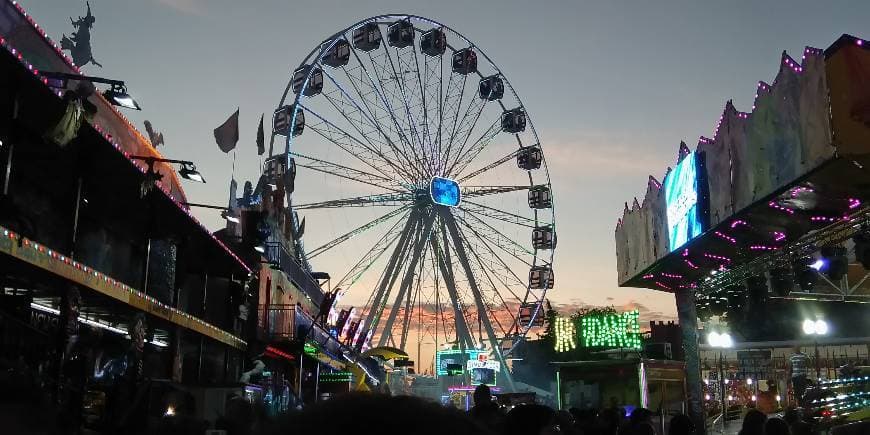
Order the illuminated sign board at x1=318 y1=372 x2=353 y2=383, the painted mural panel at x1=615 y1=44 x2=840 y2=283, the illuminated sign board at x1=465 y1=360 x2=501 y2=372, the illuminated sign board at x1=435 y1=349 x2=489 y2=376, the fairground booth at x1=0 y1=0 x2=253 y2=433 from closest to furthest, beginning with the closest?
the fairground booth at x1=0 y1=0 x2=253 y2=433 < the painted mural panel at x1=615 y1=44 x2=840 y2=283 < the illuminated sign board at x1=318 y1=372 x2=353 y2=383 < the illuminated sign board at x1=465 y1=360 x2=501 y2=372 < the illuminated sign board at x1=435 y1=349 x2=489 y2=376

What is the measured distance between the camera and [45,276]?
9961mm

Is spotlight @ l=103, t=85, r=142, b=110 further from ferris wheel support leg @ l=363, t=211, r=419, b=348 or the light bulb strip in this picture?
ferris wheel support leg @ l=363, t=211, r=419, b=348

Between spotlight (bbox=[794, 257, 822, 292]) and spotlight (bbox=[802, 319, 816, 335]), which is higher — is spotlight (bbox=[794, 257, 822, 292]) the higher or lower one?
the higher one

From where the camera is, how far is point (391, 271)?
34.9m

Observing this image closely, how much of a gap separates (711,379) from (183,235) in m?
23.4

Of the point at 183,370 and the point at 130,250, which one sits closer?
the point at 130,250

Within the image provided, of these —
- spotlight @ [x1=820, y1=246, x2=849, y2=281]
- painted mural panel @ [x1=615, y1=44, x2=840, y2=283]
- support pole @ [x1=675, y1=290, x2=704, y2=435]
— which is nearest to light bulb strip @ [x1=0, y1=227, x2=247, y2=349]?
painted mural panel @ [x1=615, y1=44, x2=840, y2=283]

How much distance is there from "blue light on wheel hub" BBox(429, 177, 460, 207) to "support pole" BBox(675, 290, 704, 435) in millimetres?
15038

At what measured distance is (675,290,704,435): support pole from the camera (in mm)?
18500

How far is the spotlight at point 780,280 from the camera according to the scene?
1493 centimetres

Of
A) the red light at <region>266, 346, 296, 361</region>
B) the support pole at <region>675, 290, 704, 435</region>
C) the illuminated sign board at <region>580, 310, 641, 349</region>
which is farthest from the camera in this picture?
the illuminated sign board at <region>580, 310, 641, 349</region>

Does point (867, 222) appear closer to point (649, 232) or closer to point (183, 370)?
point (649, 232)

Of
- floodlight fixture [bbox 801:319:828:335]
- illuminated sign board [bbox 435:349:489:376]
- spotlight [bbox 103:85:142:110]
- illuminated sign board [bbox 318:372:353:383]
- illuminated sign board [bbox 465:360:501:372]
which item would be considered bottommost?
illuminated sign board [bbox 318:372:353:383]

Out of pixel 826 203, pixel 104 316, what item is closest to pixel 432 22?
pixel 104 316
